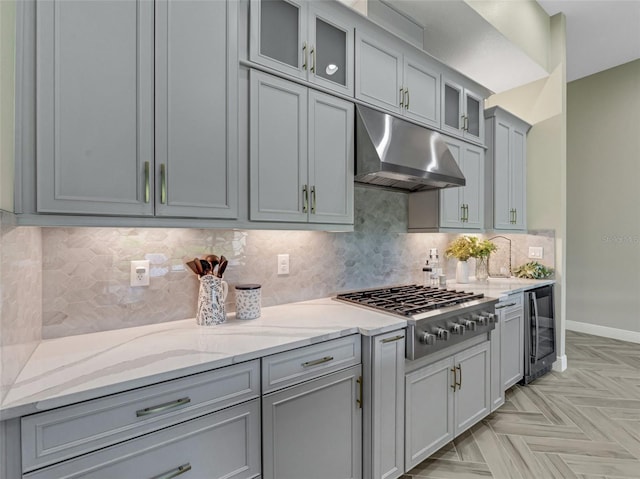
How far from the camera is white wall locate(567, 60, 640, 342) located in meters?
4.02

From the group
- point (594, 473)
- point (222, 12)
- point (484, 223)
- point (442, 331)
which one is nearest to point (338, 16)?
point (222, 12)

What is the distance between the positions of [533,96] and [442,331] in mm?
3136

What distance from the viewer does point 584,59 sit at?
3984mm

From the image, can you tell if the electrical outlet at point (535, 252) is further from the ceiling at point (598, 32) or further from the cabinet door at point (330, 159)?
the cabinet door at point (330, 159)

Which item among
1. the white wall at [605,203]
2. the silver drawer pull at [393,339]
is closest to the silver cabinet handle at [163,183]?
the silver drawer pull at [393,339]

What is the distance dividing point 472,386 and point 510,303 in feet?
2.72

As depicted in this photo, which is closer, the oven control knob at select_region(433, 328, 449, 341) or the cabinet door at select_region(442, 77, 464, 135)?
the oven control knob at select_region(433, 328, 449, 341)

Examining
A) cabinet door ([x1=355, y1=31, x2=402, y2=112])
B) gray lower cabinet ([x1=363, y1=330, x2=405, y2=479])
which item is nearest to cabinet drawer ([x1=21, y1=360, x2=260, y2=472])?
gray lower cabinet ([x1=363, y1=330, x2=405, y2=479])

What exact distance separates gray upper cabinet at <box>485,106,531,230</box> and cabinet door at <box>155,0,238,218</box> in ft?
8.50

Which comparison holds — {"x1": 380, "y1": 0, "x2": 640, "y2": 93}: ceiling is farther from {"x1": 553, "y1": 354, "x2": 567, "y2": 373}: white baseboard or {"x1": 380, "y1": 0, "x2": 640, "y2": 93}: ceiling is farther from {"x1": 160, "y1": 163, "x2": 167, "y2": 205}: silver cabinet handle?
{"x1": 553, "y1": 354, "x2": 567, "y2": 373}: white baseboard

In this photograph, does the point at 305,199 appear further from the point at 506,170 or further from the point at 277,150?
the point at 506,170

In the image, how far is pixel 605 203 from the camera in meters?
4.24

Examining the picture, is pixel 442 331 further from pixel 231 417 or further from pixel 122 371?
pixel 122 371

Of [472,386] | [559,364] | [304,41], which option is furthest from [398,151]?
[559,364]
